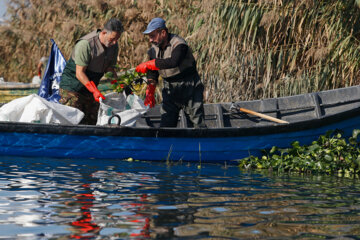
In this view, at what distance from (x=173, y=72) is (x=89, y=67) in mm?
1238

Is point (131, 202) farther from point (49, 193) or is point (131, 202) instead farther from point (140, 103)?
point (140, 103)

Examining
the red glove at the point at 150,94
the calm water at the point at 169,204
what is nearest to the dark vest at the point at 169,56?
the red glove at the point at 150,94

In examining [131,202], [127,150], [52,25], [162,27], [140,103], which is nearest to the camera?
[131,202]

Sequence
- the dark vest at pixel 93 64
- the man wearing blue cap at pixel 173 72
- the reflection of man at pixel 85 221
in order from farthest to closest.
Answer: the dark vest at pixel 93 64 < the man wearing blue cap at pixel 173 72 < the reflection of man at pixel 85 221

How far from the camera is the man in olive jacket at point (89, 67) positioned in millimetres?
7805

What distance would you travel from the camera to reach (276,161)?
772cm

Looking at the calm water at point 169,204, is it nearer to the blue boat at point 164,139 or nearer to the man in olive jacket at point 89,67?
the blue boat at point 164,139

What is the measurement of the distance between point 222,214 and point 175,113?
4.11 meters

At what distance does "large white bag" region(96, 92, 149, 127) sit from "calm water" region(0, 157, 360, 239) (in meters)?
1.20

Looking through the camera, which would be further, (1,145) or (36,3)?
(36,3)

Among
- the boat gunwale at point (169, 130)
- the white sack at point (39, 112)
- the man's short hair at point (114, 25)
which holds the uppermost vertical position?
the man's short hair at point (114, 25)

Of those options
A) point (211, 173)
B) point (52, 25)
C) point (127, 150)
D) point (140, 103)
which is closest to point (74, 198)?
point (211, 173)

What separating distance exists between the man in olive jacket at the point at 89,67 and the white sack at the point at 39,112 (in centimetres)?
26

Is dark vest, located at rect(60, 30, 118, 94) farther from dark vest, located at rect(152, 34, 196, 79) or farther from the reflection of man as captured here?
the reflection of man
